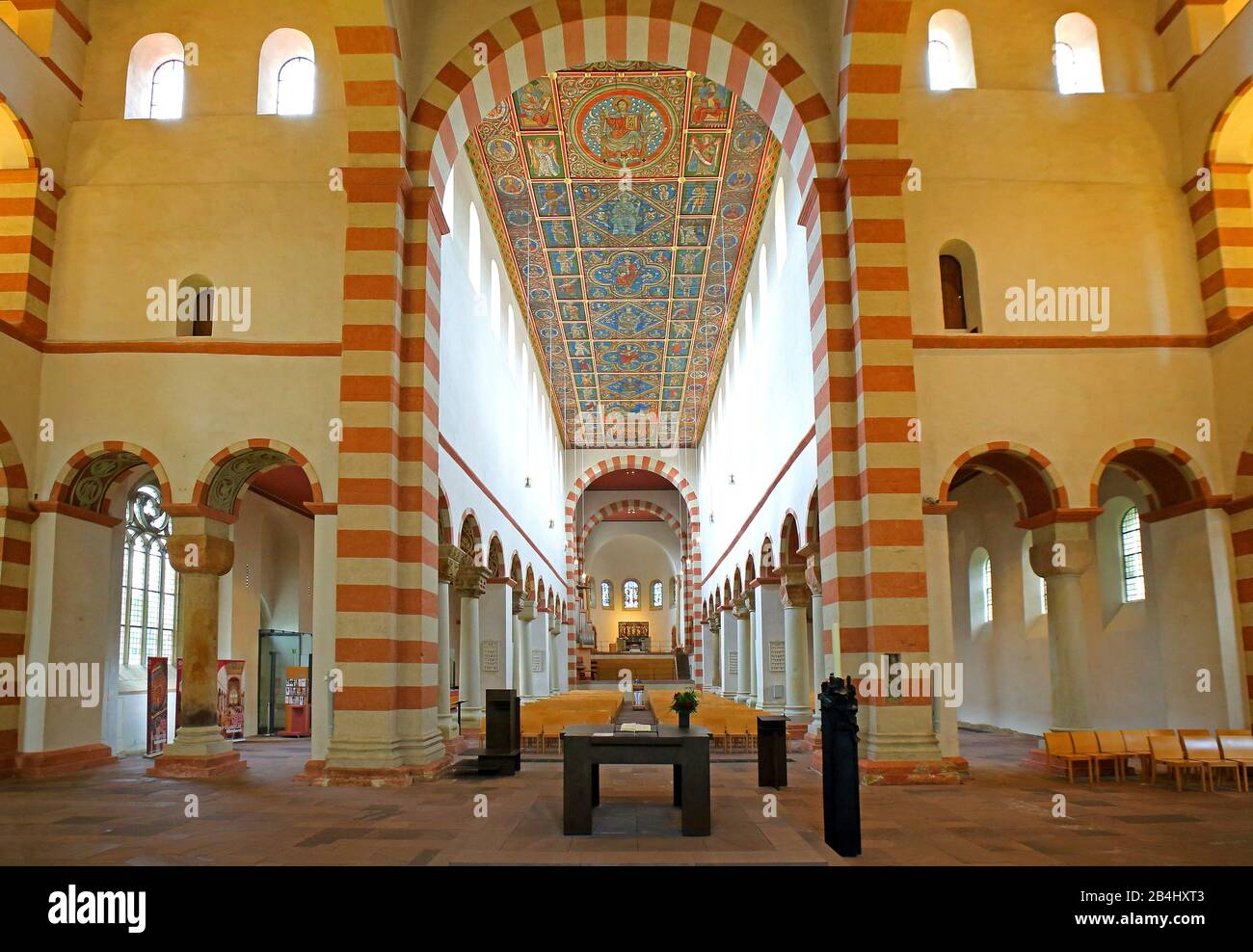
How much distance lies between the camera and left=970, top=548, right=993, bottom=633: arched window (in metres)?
19.2

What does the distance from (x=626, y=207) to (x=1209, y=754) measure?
1394 cm

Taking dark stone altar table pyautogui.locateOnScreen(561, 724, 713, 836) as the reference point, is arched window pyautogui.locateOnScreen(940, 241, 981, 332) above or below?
above

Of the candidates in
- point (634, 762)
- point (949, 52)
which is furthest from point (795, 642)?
point (634, 762)

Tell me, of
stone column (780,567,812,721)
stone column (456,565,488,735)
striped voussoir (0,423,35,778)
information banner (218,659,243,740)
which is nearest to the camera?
striped voussoir (0,423,35,778)

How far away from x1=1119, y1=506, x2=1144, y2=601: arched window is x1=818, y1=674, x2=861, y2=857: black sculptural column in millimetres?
9560

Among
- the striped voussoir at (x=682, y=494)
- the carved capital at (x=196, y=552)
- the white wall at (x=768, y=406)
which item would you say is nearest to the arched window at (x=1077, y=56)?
the white wall at (x=768, y=406)

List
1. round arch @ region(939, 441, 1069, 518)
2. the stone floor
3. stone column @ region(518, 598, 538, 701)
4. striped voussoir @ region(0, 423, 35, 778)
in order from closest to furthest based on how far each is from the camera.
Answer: the stone floor < striped voussoir @ region(0, 423, 35, 778) < round arch @ region(939, 441, 1069, 518) < stone column @ region(518, 598, 538, 701)

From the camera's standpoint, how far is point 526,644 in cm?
2542

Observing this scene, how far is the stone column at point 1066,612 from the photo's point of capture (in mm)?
11953

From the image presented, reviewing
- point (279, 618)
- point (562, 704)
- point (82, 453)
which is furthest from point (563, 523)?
point (82, 453)

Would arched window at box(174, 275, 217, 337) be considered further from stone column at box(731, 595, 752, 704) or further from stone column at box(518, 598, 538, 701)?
stone column at box(731, 595, 752, 704)

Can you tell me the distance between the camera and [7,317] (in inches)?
473

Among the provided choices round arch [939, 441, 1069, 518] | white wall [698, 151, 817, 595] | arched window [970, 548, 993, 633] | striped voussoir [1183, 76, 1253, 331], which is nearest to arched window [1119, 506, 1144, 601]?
round arch [939, 441, 1069, 518]
